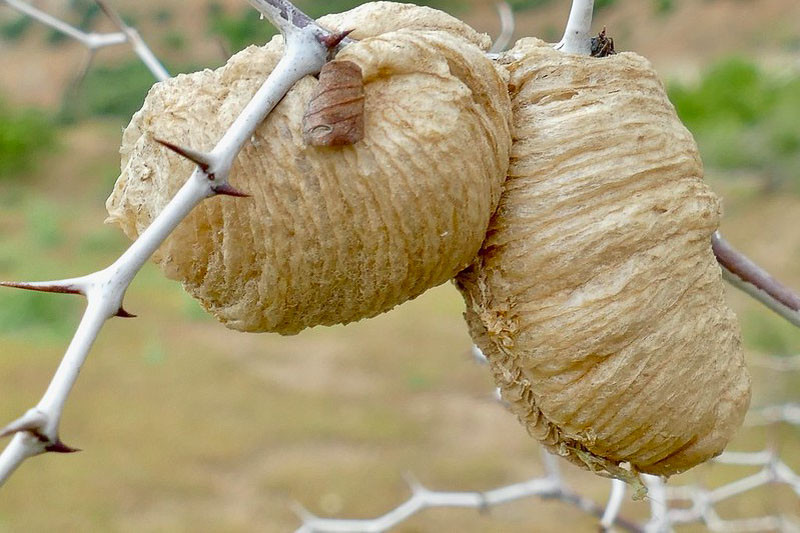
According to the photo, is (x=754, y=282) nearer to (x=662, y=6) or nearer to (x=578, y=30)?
(x=578, y=30)

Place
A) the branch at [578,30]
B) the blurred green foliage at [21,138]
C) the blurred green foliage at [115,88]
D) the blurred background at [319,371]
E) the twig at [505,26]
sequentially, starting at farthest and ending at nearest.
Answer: the blurred green foliage at [21,138], the blurred green foliage at [115,88], the blurred background at [319,371], the twig at [505,26], the branch at [578,30]

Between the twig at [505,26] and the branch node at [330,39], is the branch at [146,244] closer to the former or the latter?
the branch node at [330,39]

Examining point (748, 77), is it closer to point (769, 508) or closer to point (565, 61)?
point (769, 508)

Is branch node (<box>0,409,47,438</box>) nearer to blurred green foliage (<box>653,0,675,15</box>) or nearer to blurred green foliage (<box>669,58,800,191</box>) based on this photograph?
blurred green foliage (<box>669,58,800,191</box>)

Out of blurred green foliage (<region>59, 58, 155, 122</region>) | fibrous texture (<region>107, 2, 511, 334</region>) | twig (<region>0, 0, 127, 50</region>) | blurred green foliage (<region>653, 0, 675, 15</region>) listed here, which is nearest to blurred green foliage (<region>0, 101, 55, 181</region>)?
blurred green foliage (<region>59, 58, 155, 122</region>)

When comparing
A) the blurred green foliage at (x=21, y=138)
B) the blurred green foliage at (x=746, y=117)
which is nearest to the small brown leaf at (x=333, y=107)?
the blurred green foliage at (x=746, y=117)

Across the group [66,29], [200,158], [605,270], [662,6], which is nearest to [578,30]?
[605,270]
